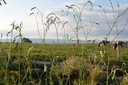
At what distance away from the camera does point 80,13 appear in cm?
480

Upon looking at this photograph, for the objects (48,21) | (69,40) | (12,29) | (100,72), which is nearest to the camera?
(12,29)

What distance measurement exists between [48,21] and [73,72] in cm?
1292

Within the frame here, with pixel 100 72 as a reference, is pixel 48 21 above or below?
above

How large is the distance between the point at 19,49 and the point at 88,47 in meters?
1.05

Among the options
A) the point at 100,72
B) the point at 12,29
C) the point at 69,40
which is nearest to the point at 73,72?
the point at 100,72

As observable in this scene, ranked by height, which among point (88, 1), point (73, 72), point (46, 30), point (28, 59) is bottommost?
point (73, 72)

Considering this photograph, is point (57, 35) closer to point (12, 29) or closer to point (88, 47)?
point (88, 47)

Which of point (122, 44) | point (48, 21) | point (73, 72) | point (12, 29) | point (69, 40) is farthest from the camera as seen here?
point (122, 44)

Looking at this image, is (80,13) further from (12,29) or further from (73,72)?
(73,72)

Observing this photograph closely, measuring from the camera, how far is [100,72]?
53.3 feet

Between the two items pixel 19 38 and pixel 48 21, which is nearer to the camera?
pixel 19 38

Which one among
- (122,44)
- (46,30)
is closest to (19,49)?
(46,30)

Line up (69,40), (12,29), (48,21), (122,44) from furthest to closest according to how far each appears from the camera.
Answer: (122,44)
(69,40)
(48,21)
(12,29)

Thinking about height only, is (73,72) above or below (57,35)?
below
